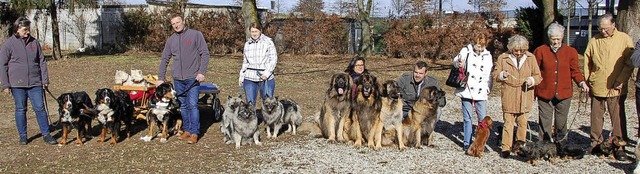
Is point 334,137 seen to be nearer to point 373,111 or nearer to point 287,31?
point 373,111

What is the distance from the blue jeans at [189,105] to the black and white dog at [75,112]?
3.76 ft

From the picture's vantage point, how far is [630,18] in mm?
9508

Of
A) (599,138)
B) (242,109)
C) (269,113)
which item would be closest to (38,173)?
(242,109)

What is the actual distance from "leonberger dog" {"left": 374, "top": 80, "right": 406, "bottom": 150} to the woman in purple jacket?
4335 millimetres

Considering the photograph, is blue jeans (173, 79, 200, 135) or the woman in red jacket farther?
blue jeans (173, 79, 200, 135)

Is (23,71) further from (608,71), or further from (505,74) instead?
(608,71)

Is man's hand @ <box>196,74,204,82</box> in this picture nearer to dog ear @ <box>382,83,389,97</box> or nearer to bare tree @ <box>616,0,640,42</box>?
dog ear @ <box>382,83,389,97</box>

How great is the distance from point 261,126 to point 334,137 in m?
1.67

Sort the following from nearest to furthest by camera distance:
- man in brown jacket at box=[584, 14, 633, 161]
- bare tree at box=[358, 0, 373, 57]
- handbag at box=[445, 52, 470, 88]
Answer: man in brown jacket at box=[584, 14, 633, 161]
handbag at box=[445, 52, 470, 88]
bare tree at box=[358, 0, 373, 57]

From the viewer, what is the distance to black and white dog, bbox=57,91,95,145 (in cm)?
705

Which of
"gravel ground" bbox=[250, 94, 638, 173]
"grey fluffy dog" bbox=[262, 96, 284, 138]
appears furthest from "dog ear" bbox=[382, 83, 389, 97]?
"grey fluffy dog" bbox=[262, 96, 284, 138]

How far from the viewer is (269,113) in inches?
304

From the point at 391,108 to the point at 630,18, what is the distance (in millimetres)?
5310

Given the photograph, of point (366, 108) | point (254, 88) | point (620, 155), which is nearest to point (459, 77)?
point (366, 108)
